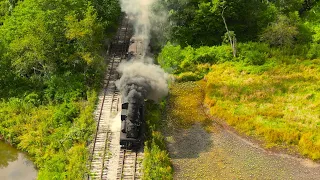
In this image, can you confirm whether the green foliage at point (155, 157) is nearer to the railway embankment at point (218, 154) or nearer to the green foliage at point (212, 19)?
the railway embankment at point (218, 154)

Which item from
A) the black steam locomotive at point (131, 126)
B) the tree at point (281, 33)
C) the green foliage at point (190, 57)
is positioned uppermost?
the tree at point (281, 33)

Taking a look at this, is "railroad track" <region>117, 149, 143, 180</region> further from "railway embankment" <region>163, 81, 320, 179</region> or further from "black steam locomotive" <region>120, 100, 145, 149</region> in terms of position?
"railway embankment" <region>163, 81, 320, 179</region>

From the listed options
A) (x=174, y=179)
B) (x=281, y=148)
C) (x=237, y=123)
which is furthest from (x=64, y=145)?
(x=281, y=148)

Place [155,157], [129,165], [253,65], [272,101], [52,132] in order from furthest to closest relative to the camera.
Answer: [253,65]
[272,101]
[52,132]
[155,157]
[129,165]

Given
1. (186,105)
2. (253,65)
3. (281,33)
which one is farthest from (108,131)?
(281,33)

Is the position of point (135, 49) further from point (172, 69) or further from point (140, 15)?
point (140, 15)

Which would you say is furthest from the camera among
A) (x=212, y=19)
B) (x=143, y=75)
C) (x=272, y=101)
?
(x=212, y=19)

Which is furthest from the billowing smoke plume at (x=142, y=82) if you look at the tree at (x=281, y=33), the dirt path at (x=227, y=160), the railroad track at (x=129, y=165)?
the tree at (x=281, y=33)

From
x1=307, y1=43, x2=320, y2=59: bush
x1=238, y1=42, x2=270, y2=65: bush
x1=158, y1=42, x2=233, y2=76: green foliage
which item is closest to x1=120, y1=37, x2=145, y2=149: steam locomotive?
x1=158, y1=42, x2=233, y2=76: green foliage
